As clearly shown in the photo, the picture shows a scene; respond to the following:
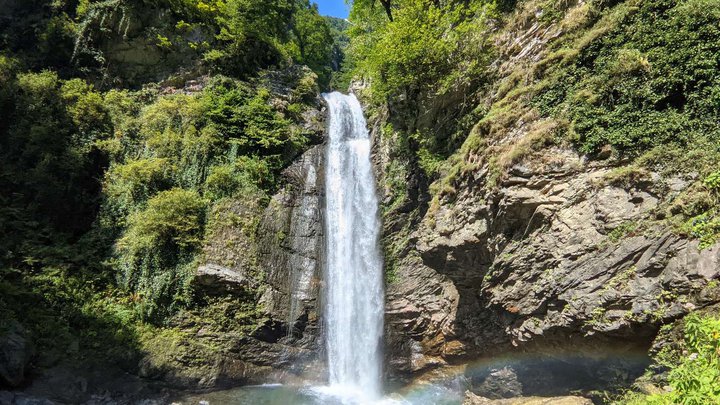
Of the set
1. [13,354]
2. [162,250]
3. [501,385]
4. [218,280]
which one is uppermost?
[162,250]

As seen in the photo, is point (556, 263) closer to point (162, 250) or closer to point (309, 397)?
point (309, 397)

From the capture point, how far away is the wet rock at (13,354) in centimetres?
948

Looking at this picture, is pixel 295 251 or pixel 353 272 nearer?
pixel 353 272

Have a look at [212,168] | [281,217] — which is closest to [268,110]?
[212,168]

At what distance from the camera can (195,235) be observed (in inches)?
570

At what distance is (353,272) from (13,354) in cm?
1085

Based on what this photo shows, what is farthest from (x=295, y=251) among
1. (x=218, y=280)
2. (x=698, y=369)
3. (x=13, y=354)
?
(x=698, y=369)

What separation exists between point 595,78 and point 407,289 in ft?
30.0

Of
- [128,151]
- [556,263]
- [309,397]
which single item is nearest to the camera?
[556,263]

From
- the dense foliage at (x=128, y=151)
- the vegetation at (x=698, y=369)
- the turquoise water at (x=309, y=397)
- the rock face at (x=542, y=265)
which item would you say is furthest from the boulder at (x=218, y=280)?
the vegetation at (x=698, y=369)

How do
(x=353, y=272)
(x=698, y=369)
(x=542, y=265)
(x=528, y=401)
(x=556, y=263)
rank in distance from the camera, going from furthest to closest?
(x=353, y=272), (x=528, y=401), (x=542, y=265), (x=556, y=263), (x=698, y=369)

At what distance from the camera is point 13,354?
9.72 meters

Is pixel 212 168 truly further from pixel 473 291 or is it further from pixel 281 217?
pixel 473 291

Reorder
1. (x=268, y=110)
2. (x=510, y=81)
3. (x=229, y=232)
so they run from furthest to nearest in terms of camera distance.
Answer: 1. (x=268, y=110)
2. (x=229, y=232)
3. (x=510, y=81)
